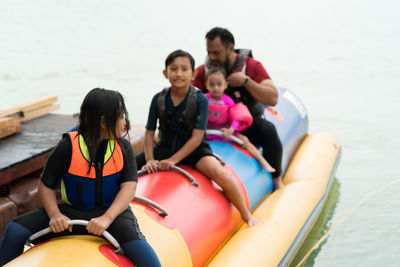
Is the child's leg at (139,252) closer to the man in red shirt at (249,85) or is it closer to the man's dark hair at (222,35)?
the man in red shirt at (249,85)

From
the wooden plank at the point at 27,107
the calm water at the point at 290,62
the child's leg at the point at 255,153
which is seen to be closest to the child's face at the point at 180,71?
the child's leg at the point at 255,153

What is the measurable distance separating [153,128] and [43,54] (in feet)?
31.1

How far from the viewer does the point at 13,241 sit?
182cm

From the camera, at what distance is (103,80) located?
29.9ft

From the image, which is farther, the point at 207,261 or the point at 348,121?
the point at 348,121

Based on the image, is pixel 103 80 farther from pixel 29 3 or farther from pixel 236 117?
pixel 29 3

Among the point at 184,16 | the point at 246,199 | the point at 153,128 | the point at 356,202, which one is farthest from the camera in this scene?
the point at 184,16

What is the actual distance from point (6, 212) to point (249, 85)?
1542 millimetres

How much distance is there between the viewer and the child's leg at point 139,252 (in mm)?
1804

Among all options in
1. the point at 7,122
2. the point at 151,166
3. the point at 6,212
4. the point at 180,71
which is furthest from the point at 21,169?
the point at 180,71

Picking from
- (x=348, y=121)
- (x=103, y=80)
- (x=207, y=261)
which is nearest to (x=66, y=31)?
(x=103, y=80)

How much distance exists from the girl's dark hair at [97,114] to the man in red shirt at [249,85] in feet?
4.53

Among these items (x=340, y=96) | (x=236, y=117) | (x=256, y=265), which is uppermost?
(x=236, y=117)

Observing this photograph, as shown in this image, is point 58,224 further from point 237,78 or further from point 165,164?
point 237,78
